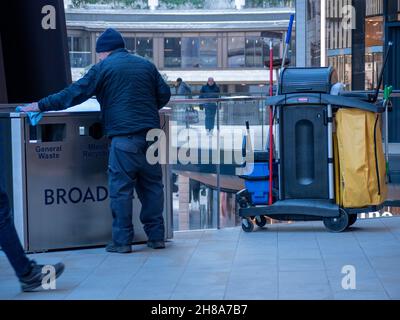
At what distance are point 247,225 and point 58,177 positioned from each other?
2320 mm

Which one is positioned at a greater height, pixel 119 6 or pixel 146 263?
pixel 119 6

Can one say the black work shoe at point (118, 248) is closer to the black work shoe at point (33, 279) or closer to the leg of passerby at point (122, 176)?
the leg of passerby at point (122, 176)

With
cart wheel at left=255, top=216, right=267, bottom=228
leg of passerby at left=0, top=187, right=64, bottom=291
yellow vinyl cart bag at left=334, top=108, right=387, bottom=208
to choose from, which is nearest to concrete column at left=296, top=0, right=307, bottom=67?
cart wheel at left=255, top=216, right=267, bottom=228

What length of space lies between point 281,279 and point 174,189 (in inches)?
107

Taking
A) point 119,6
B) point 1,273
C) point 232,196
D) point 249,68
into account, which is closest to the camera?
point 1,273

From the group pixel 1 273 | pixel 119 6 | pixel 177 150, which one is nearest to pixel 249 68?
pixel 119 6

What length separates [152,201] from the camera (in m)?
8.12

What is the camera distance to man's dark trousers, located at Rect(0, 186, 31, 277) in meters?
6.13

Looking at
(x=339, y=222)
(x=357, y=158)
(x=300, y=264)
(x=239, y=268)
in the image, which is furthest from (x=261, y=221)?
(x=239, y=268)

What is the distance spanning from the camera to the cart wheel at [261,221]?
31.7 ft

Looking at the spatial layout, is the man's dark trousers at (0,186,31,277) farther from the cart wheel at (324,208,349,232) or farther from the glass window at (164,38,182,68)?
the glass window at (164,38,182,68)

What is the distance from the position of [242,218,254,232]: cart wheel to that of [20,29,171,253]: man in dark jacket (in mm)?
1711

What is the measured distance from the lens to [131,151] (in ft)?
25.7
